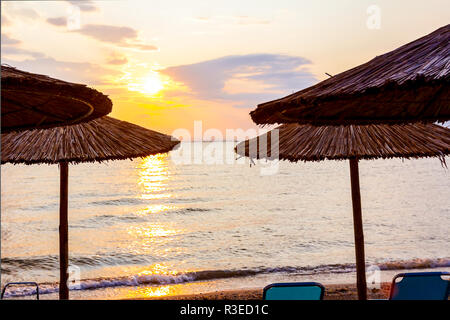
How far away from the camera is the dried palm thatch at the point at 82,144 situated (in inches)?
185

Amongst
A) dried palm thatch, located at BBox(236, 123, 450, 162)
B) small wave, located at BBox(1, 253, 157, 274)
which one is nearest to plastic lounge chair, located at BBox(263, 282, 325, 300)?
dried palm thatch, located at BBox(236, 123, 450, 162)

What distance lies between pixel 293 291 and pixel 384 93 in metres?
2.02

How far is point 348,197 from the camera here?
2941 cm

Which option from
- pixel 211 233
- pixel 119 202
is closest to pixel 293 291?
pixel 211 233

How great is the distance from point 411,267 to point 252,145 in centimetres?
852

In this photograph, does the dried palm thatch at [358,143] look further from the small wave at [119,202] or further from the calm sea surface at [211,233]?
the small wave at [119,202]

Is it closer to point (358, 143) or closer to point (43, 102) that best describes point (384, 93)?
point (43, 102)

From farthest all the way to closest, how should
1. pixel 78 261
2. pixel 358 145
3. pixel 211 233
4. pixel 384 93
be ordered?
pixel 211 233 < pixel 78 261 < pixel 358 145 < pixel 384 93

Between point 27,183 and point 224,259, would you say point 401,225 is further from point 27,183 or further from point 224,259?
point 27,183

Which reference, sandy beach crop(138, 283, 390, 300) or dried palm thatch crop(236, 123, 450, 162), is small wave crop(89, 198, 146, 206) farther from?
dried palm thatch crop(236, 123, 450, 162)

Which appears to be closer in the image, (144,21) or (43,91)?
(43,91)

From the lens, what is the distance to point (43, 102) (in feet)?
8.17

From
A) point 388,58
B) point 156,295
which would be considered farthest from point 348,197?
point 388,58

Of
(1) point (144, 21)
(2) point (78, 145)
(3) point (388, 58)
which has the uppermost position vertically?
(1) point (144, 21)
